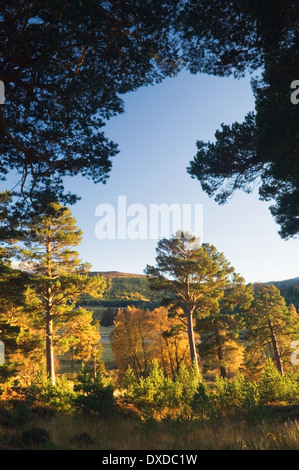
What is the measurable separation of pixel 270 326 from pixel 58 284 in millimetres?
18651

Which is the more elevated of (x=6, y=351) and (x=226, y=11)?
(x=226, y=11)

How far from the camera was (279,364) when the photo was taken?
76.8ft

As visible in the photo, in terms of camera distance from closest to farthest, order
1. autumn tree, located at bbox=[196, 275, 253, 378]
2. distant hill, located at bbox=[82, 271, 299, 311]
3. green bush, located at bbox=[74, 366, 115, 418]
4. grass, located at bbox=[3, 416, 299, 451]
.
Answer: grass, located at bbox=[3, 416, 299, 451] → green bush, located at bbox=[74, 366, 115, 418] → autumn tree, located at bbox=[196, 275, 253, 378] → distant hill, located at bbox=[82, 271, 299, 311]

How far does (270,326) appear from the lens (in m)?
24.2

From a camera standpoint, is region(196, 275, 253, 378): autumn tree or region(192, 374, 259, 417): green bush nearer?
region(192, 374, 259, 417): green bush

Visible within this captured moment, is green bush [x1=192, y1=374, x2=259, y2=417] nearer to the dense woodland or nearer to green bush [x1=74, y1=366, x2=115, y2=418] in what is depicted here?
the dense woodland

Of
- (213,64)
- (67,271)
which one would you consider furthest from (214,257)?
(213,64)

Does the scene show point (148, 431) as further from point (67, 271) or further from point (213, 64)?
point (67, 271)

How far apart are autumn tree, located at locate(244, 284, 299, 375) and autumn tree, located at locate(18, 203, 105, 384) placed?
14036 mm

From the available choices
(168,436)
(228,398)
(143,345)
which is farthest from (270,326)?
(168,436)

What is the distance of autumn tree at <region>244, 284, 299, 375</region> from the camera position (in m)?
23.9

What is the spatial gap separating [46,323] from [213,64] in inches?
695

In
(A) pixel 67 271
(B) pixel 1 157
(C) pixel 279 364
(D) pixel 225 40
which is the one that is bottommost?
(C) pixel 279 364

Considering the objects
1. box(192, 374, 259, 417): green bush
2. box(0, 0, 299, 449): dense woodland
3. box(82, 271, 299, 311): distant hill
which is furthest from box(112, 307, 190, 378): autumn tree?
box(82, 271, 299, 311): distant hill
